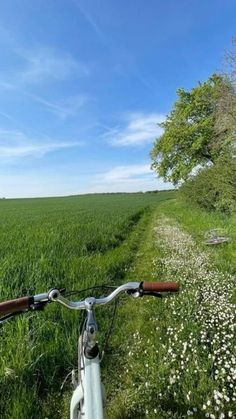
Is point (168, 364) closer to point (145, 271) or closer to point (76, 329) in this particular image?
point (76, 329)

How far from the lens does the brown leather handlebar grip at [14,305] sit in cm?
194

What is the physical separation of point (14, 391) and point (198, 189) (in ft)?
78.2

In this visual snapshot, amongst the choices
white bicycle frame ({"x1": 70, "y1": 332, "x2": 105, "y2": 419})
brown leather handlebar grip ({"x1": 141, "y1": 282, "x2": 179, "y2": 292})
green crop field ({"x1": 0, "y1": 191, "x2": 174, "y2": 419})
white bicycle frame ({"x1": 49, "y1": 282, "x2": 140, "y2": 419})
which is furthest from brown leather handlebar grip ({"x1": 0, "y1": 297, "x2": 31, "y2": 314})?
green crop field ({"x1": 0, "y1": 191, "x2": 174, "y2": 419})

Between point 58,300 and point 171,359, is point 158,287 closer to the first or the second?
point 58,300

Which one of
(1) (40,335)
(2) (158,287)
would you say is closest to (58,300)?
(2) (158,287)

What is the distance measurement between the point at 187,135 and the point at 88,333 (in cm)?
3468

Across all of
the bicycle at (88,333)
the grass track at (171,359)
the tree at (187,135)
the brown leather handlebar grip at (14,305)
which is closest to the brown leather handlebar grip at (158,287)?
the bicycle at (88,333)

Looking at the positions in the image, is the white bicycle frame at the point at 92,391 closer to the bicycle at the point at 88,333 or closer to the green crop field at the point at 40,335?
the bicycle at the point at 88,333

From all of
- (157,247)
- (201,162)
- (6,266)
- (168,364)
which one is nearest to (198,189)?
(201,162)

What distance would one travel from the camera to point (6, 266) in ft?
22.9

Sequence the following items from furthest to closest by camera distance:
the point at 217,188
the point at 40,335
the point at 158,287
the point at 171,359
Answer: the point at 217,188, the point at 40,335, the point at 171,359, the point at 158,287

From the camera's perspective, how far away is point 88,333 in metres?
1.87

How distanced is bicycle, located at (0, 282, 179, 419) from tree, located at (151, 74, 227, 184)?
31.9 metres

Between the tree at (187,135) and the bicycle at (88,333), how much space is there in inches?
1257
